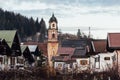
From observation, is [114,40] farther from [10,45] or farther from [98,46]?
[10,45]

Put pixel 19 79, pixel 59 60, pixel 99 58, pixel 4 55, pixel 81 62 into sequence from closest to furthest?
pixel 19 79 → pixel 99 58 → pixel 4 55 → pixel 81 62 → pixel 59 60

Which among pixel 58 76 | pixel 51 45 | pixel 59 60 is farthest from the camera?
pixel 51 45

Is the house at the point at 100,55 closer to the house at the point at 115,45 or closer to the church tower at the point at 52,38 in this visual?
the house at the point at 115,45

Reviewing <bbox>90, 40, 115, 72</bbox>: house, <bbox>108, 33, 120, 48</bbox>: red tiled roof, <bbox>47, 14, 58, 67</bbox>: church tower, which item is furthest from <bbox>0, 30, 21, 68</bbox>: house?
<bbox>47, 14, 58, 67</bbox>: church tower

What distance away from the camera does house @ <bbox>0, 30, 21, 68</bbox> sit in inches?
2305

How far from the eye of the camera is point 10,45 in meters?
60.0

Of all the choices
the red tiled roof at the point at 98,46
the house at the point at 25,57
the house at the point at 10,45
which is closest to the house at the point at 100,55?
the red tiled roof at the point at 98,46

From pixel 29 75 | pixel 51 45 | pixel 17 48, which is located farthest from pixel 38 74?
pixel 51 45

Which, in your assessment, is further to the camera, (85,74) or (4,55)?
(4,55)

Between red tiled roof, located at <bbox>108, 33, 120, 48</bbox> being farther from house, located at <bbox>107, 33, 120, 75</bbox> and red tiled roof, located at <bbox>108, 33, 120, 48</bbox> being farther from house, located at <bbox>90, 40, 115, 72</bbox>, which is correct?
house, located at <bbox>90, 40, 115, 72</bbox>

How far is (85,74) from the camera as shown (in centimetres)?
3881

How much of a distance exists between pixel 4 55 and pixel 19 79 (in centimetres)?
2452

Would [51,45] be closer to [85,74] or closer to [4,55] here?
[4,55]

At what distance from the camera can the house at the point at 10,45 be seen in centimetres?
5856
